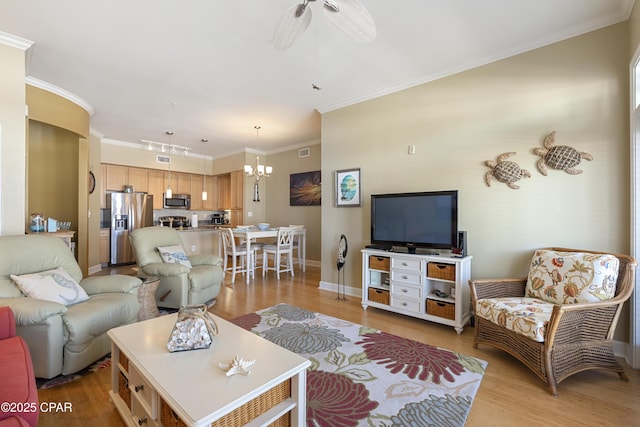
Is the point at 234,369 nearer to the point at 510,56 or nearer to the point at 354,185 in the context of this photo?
the point at 354,185

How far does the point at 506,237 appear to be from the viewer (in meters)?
2.79

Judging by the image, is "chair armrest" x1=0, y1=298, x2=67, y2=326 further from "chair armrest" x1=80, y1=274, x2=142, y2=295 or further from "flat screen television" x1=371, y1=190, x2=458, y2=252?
"flat screen television" x1=371, y1=190, x2=458, y2=252

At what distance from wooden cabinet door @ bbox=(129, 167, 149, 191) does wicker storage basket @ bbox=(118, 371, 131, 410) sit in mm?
5695

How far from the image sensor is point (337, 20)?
1577mm

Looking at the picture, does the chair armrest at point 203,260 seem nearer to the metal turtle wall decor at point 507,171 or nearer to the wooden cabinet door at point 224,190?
the metal turtle wall decor at point 507,171

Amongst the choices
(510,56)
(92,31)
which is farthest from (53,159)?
(510,56)

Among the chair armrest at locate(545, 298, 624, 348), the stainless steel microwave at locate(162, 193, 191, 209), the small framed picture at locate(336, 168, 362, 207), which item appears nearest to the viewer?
the chair armrest at locate(545, 298, 624, 348)

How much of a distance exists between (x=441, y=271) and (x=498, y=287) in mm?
502

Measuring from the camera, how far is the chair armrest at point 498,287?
2473mm

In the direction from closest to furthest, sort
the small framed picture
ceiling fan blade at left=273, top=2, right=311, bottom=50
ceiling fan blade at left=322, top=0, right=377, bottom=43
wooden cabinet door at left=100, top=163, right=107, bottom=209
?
ceiling fan blade at left=322, top=0, right=377, bottom=43
ceiling fan blade at left=273, top=2, right=311, bottom=50
the small framed picture
wooden cabinet door at left=100, top=163, right=107, bottom=209

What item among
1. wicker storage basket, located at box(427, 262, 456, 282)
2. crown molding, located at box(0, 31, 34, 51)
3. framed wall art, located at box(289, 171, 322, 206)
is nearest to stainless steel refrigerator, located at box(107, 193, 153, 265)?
framed wall art, located at box(289, 171, 322, 206)

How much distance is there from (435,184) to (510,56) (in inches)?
55.5

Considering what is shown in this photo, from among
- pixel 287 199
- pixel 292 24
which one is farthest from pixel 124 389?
pixel 287 199

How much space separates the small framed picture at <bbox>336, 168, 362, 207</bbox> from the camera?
12.7ft
